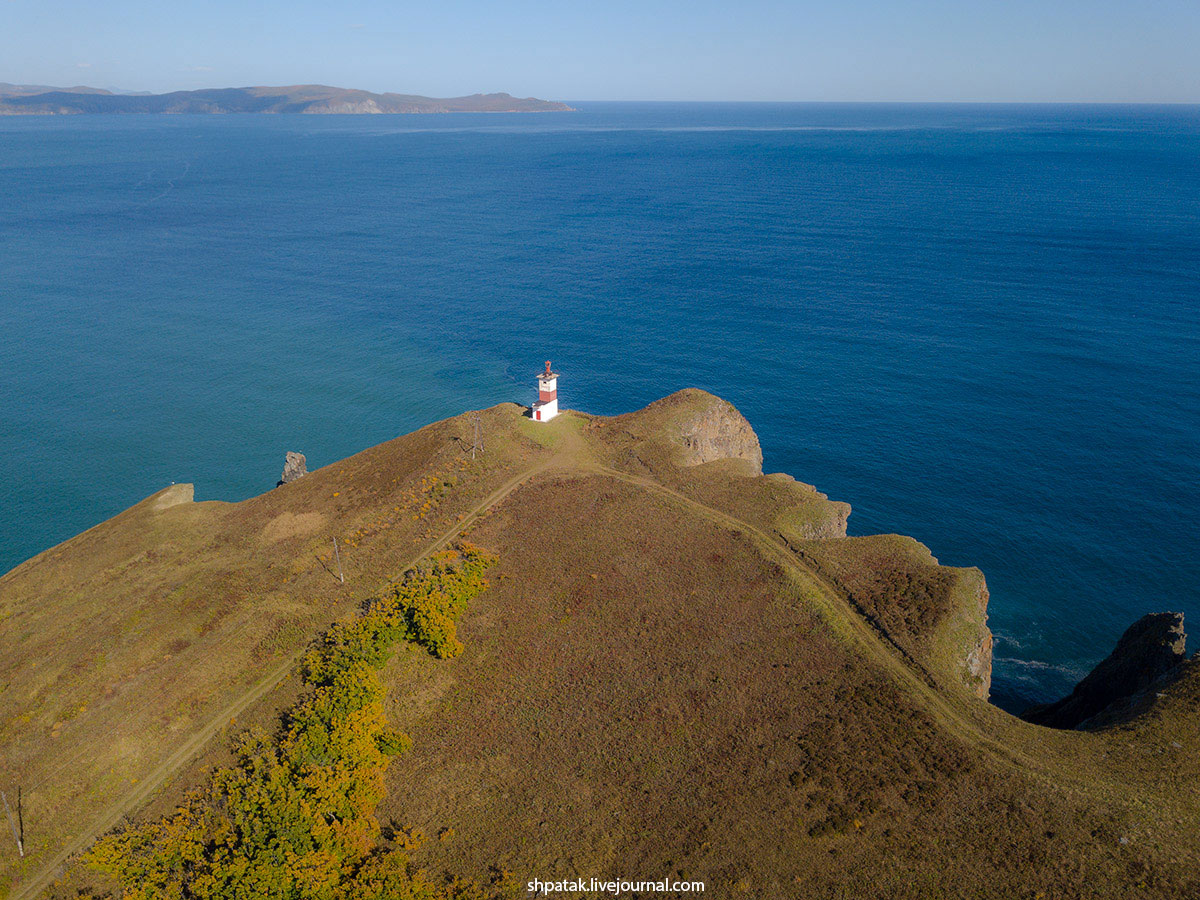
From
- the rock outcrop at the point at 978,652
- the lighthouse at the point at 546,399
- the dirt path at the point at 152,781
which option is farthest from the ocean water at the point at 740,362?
the dirt path at the point at 152,781

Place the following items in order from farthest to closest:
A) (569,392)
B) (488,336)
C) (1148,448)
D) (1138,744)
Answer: (488,336)
(569,392)
(1148,448)
(1138,744)

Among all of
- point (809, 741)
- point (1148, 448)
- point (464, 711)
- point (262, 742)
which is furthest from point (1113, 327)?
point (262, 742)

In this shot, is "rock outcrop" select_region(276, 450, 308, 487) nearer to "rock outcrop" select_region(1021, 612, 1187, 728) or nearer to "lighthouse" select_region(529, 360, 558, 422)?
"lighthouse" select_region(529, 360, 558, 422)

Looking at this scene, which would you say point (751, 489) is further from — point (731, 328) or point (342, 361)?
point (342, 361)

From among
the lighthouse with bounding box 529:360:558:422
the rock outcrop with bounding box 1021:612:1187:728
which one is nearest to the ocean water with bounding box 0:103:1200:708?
the rock outcrop with bounding box 1021:612:1187:728

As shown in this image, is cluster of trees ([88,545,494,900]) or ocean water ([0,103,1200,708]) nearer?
cluster of trees ([88,545,494,900])

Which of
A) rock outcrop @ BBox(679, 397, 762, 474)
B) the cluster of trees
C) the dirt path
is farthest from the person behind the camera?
rock outcrop @ BBox(679, 397, 762, 474)

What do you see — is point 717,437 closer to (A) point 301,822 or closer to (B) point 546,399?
(B) point 546,399
